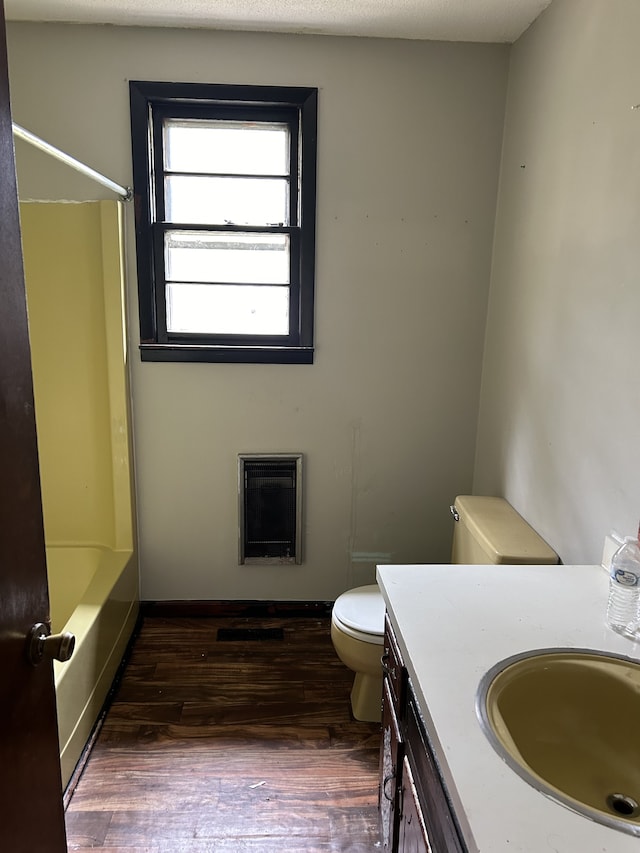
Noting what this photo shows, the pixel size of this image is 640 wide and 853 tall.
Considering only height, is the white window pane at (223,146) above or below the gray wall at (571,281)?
above

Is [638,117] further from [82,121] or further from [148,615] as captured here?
[148,615]

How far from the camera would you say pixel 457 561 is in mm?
2201

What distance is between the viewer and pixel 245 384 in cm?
258

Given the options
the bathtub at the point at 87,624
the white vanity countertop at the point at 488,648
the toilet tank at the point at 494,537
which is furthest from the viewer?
the bathtub at the point at 87,624

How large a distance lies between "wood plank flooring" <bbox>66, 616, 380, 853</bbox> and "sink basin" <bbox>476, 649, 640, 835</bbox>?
0.85m

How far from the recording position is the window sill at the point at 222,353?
251 cm

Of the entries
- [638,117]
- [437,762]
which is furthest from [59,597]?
[638,117]

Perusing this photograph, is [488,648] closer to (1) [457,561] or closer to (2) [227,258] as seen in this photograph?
(1) [457,561]

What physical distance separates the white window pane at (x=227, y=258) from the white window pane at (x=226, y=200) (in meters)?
0.07

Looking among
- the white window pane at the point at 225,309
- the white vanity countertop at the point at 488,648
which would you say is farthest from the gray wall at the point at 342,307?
the white vanity countertop at the point at 488,648

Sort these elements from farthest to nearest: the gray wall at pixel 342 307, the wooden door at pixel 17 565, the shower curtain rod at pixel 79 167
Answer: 1. the gray wall at pixel 342 307
2. the shower curtain rod at pixel 79 167
3. the wooden door at pixel 17 565

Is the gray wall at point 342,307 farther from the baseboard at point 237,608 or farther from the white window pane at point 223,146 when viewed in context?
the white window pane at point 223,146

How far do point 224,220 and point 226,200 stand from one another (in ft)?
0.26

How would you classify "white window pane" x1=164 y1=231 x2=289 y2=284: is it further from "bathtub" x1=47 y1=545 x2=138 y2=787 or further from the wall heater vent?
"bathtub" x1=47 y1=545 x2=138 y2=787
